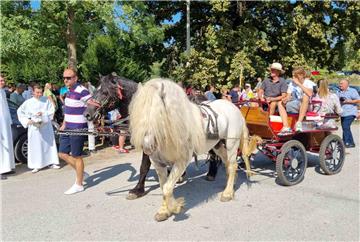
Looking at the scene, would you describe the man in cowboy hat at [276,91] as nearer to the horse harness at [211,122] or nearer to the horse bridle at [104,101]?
the horse harness at [211,122]

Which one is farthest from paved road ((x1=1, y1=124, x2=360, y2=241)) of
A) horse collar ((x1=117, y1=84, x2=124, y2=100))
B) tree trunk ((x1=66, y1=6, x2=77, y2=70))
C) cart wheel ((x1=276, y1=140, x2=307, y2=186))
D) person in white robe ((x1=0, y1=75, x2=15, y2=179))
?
tree trunk ((x1=66, y1=6, x2=77, y2=70))

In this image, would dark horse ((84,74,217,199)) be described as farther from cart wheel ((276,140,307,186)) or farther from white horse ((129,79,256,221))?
cart wheel ((276,140,307,186))

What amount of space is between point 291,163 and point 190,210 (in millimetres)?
2117

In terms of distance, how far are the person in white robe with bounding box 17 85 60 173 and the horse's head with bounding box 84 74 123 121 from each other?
2.93 m

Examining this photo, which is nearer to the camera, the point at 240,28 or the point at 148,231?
the point at 148,231

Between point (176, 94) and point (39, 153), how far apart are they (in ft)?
15.3

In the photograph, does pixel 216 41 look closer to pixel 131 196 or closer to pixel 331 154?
pixel 331 154

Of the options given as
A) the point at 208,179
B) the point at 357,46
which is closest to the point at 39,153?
the point at 208,179

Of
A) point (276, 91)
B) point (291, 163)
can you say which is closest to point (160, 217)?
point (291, 163)

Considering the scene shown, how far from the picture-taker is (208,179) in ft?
22.4

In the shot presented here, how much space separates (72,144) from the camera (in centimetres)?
598

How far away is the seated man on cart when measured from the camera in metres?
6.83

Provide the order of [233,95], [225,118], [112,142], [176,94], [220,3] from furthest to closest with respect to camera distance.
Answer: [220,3] → [233,95] → [112,142] → [225,118] → [176,94]

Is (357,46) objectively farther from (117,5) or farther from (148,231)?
(148,231)
